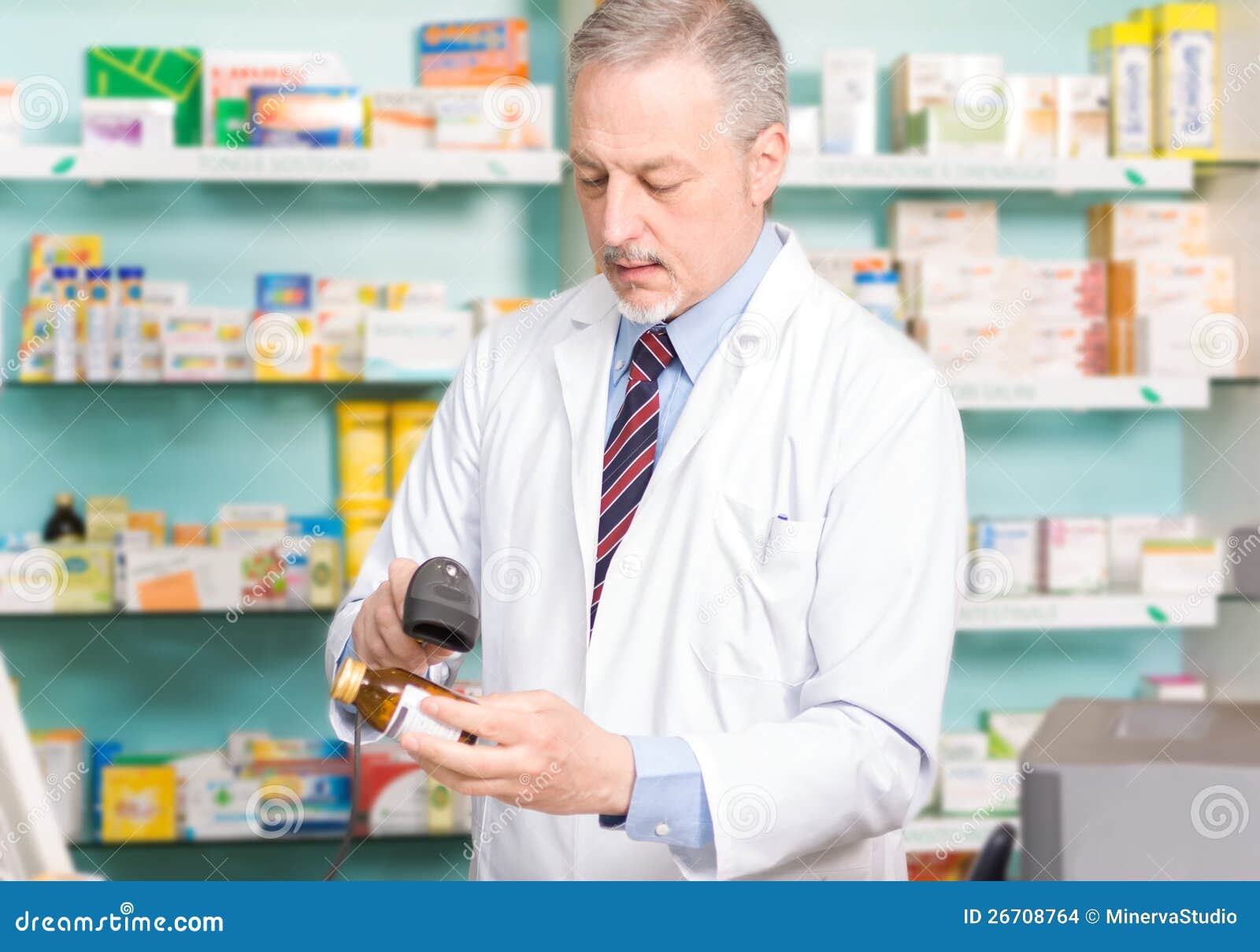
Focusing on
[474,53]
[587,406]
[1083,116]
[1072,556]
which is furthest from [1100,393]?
[587,406]

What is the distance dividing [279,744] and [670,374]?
1.76 metres

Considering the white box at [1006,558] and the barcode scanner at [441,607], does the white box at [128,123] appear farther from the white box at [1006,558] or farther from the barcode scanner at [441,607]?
the white box at [1006,558]

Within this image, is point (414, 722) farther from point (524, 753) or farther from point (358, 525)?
point (358, 525)

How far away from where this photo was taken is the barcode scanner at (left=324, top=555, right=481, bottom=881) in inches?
50.7

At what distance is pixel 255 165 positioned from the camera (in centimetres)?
287

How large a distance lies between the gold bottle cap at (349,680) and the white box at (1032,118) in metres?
2.44

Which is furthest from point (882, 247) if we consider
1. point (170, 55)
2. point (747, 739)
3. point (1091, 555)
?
point (747, 739)

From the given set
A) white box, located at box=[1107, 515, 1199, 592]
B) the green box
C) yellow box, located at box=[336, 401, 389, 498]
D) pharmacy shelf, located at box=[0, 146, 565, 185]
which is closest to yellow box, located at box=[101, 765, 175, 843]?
yellow box, located at box=[336, 401, 389, 498]

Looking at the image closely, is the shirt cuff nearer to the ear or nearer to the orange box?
the ear

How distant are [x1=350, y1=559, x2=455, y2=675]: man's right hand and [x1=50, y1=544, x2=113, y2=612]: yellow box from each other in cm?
175

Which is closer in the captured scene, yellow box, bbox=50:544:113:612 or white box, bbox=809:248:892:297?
yellow box, bbox=50:544:113:612
